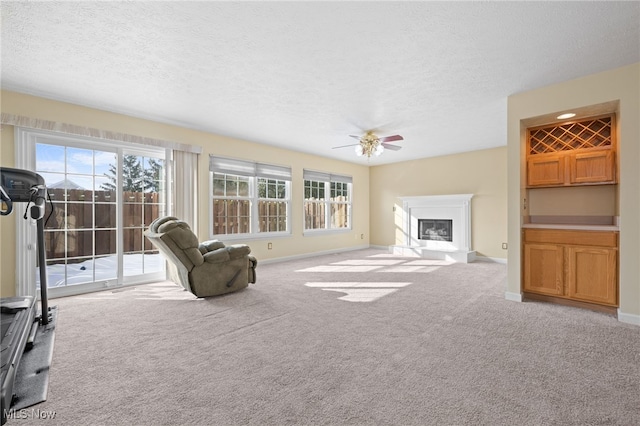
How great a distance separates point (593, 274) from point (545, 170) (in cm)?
133

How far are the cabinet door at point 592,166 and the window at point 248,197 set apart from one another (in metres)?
4.95

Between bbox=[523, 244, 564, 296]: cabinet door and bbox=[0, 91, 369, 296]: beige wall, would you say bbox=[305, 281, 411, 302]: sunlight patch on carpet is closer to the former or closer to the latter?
bbox=[523, 244, 564, 296]: cabinet door

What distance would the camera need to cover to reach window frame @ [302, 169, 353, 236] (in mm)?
7264

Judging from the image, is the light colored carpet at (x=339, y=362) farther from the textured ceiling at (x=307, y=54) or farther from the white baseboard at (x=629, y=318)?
the textured ceiling at (x=307, y=54)

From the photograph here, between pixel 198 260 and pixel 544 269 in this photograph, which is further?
pixel 198 260

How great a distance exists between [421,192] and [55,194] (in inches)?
287

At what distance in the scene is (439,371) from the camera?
2023 millimetres

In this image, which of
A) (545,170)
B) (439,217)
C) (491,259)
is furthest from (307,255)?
(545,170)

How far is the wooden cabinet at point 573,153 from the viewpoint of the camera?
3.43 m

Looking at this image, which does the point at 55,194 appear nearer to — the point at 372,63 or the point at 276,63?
the point at 276,63

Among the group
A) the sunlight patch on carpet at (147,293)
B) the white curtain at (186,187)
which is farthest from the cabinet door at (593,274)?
the white curtain at (186,187)

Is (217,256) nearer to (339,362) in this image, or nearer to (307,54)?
(339,362)

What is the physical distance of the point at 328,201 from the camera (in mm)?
7973

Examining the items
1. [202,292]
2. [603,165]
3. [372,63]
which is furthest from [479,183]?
[202,292]
